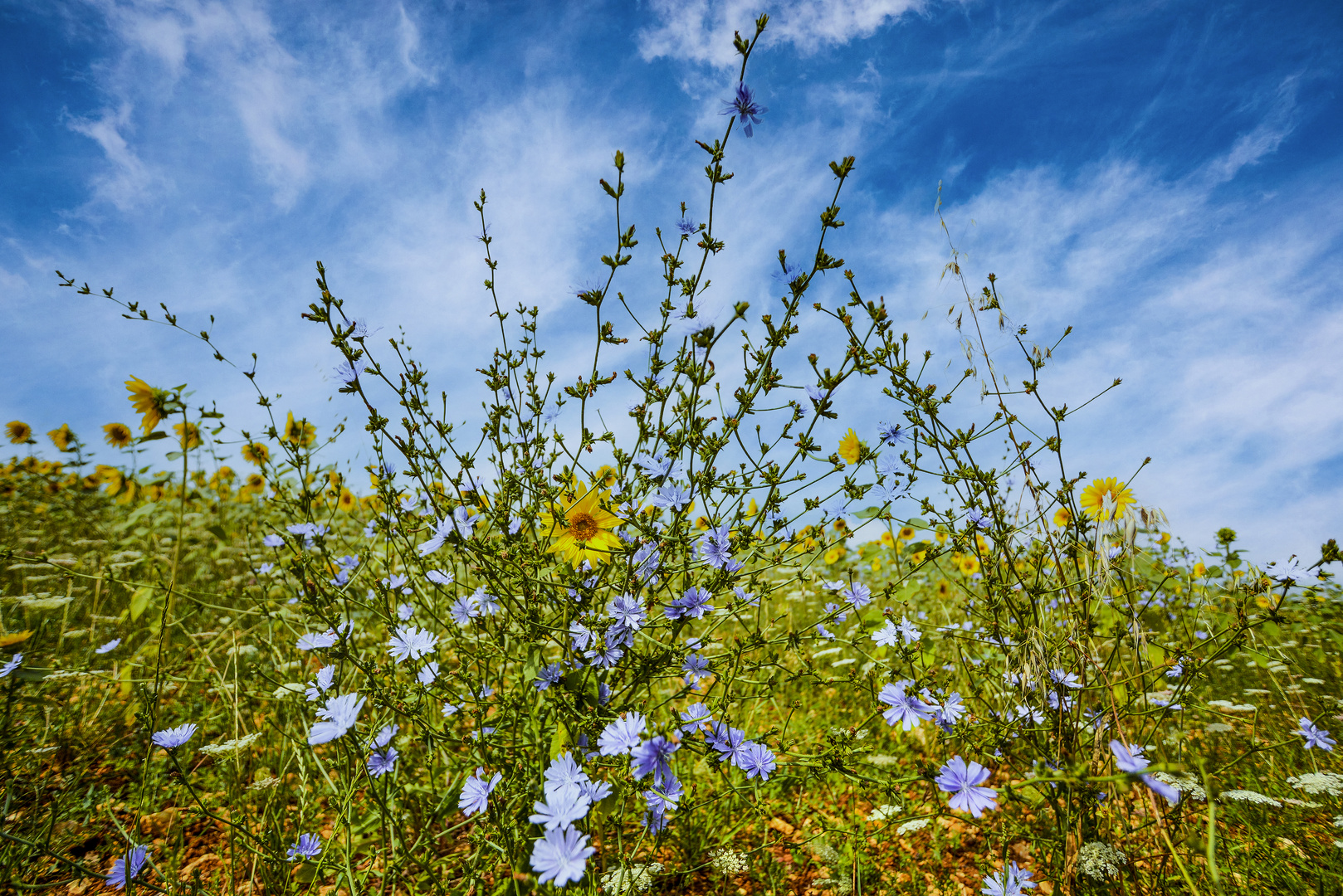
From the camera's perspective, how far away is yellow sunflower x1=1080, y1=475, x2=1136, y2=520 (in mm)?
2393

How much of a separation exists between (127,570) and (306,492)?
4.16 m

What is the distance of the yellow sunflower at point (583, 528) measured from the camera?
1844mm

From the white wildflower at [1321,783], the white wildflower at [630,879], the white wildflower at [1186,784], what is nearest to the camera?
the white wildflower at [630,879]

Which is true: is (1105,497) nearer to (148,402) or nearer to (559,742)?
(559,742)

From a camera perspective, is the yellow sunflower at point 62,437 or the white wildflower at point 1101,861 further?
the yellow sunflower at point 62,437

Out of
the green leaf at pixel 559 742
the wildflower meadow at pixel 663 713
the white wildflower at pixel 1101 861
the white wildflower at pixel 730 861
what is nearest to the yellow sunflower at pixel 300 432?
the wildflower meadow at pixel 663 713

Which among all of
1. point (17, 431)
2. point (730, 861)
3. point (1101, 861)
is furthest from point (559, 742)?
point (17, 431)

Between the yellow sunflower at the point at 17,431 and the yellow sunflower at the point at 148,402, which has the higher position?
the yellow sunflower at the point at 17,431

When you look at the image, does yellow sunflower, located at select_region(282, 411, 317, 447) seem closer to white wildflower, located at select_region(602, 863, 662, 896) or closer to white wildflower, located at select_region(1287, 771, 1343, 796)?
white wildflower, located at select_region(602, 863, 662, 896)

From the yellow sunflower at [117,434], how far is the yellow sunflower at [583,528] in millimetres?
6189

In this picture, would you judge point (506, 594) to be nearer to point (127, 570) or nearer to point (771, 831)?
point (771, 831)

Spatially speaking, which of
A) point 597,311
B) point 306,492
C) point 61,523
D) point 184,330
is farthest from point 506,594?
point 61,523

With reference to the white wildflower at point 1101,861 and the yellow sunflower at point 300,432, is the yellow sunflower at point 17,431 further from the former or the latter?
the white wildflower at point 1101,861

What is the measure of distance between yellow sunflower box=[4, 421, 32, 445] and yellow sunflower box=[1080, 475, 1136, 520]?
10.9m
